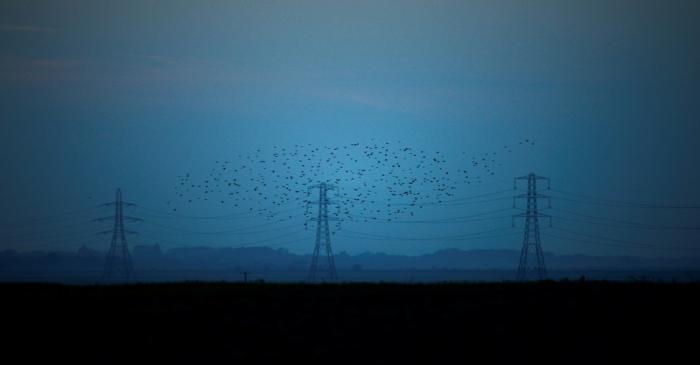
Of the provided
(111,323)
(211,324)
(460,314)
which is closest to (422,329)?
(460,314)

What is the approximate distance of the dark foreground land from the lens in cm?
2433

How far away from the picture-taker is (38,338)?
85.1 feet

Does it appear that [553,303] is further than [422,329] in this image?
Yes

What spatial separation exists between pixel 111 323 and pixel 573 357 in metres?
15.4

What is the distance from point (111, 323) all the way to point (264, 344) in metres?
6.26

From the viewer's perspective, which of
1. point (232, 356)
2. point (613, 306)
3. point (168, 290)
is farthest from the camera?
point (168, 290)

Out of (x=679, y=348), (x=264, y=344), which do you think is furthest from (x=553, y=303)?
(x=264, y=344)

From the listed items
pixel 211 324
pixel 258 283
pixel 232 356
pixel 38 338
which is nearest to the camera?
pixel 232 356

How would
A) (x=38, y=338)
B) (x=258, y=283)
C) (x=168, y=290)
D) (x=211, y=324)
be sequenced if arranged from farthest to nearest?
(x=258, y=283), (x=168, y=290), (x=211, y=324), (x=38, y=338)

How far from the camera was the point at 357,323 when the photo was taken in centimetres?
2778

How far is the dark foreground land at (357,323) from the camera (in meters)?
24.3

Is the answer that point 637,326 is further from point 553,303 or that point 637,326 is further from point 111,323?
point 111,323

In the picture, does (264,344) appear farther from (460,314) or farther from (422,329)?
(460,314)

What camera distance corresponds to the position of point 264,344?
82.7 ft
